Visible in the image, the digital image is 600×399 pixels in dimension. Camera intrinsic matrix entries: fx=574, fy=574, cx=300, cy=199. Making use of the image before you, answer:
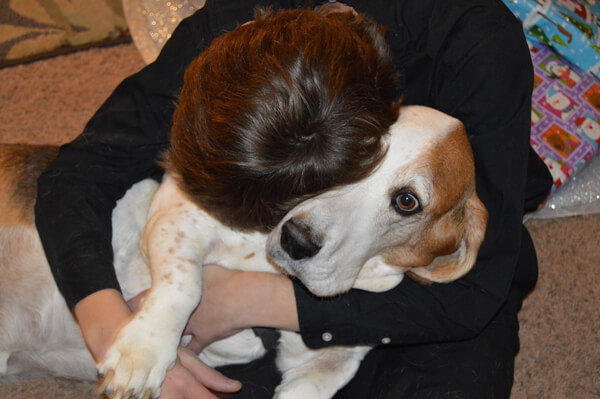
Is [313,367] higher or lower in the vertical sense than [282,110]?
lower

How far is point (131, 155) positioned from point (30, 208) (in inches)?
16.6

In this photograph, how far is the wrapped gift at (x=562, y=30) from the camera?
109 inches

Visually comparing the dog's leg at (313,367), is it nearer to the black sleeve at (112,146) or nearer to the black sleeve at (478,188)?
the black sleeve at (478,188)

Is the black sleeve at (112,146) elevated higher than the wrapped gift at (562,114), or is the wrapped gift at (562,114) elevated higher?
the black sleeve at (112,146)

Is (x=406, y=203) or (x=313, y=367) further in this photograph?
(x=313, y=367)

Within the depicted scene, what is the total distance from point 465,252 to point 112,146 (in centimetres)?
118

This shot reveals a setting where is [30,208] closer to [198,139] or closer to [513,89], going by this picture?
[198,139]

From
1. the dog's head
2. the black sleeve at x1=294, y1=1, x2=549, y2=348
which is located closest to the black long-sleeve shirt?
the black sleeve at x1=294, y1=1, x2=549, y2=348

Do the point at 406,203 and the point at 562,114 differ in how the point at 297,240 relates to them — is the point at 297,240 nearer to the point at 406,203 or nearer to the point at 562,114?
the point at 406,203

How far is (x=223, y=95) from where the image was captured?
Answer: 1285mm

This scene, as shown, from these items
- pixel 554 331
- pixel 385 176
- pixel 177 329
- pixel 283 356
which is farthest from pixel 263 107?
pixel 554 331

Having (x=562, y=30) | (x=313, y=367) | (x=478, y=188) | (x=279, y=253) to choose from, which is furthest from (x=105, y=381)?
(x=562, y=30)

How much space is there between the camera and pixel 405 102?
190cm

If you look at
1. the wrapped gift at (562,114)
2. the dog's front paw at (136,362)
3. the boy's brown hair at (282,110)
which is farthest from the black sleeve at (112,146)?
the wrapped gift at (562,114)
